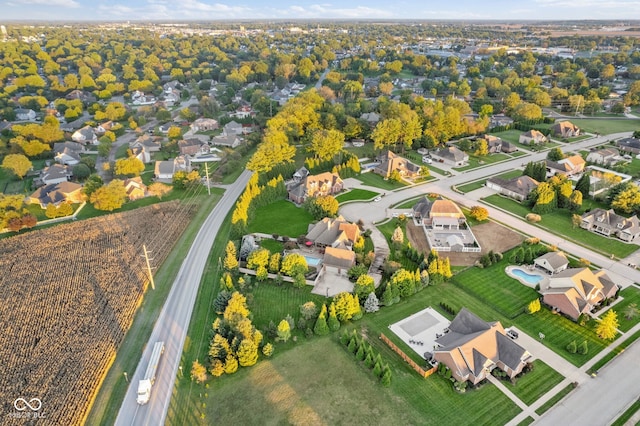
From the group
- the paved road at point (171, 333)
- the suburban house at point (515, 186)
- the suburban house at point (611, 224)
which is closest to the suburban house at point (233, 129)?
the paved road at point (171, 333)

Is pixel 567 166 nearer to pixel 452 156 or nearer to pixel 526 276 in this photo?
pixel 452 156

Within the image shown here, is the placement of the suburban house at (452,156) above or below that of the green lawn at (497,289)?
above

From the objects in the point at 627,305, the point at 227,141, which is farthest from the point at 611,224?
the point at 227,141

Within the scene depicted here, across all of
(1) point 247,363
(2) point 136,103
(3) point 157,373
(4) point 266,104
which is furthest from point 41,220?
(2) point 136,103

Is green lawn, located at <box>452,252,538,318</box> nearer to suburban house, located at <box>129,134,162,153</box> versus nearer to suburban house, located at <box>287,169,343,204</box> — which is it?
suburban house, located at <box>287,169,343,204</box>

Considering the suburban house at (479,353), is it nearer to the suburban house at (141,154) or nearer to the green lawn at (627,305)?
the green lawn at (627,305)

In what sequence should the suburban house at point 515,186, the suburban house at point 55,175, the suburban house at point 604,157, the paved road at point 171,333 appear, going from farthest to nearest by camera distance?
the suburban house at point 604,157
the suburban house at point 55,175
the suburban house at point 515,186
the paved road at point 171,333
